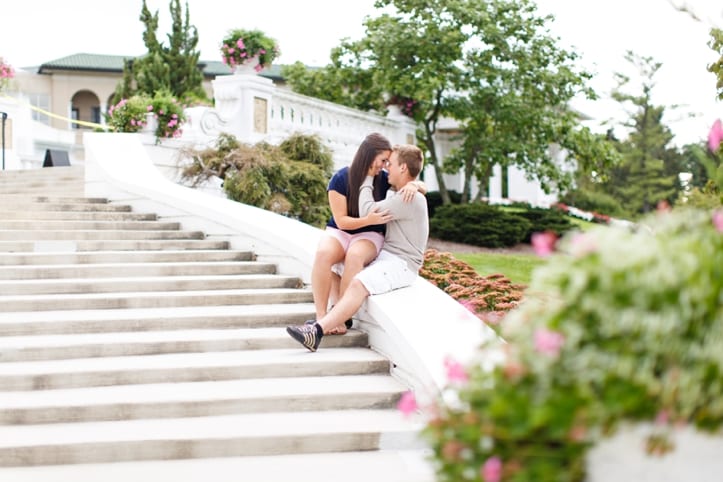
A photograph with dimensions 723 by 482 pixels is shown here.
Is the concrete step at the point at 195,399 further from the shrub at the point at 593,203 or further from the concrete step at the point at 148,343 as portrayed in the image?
the shrub at the point at 593,203

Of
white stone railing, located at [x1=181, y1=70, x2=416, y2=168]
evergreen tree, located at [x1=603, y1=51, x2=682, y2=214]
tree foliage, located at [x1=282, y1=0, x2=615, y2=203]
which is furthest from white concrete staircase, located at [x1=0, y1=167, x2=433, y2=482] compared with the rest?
evergreen tree, located at [x1=603, y1=51, x2=682, y2=214]

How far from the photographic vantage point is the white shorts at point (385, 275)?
5211 mm

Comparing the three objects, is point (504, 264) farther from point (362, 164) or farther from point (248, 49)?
point (362, 164)

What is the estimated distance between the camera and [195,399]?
4445 millimetres

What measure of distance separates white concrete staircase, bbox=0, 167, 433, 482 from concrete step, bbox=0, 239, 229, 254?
0.9 inches

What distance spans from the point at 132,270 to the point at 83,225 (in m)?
1.79

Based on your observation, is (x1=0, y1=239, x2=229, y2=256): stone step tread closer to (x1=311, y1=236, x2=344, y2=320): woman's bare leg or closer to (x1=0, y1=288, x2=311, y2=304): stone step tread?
(x1=0, y1=288, x2=311, y2=304): stone step tread

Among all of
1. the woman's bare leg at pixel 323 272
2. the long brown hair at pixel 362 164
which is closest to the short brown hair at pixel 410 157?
the long brown hair at pixel 362 164

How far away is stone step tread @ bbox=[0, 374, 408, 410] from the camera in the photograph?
14.5 ft

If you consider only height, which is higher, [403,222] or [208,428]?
[403,222]

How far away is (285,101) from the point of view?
13375 mm

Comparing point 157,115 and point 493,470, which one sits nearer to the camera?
point 493,470

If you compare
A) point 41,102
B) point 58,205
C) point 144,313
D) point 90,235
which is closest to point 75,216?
point 58,205

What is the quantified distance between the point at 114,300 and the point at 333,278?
175 cm
